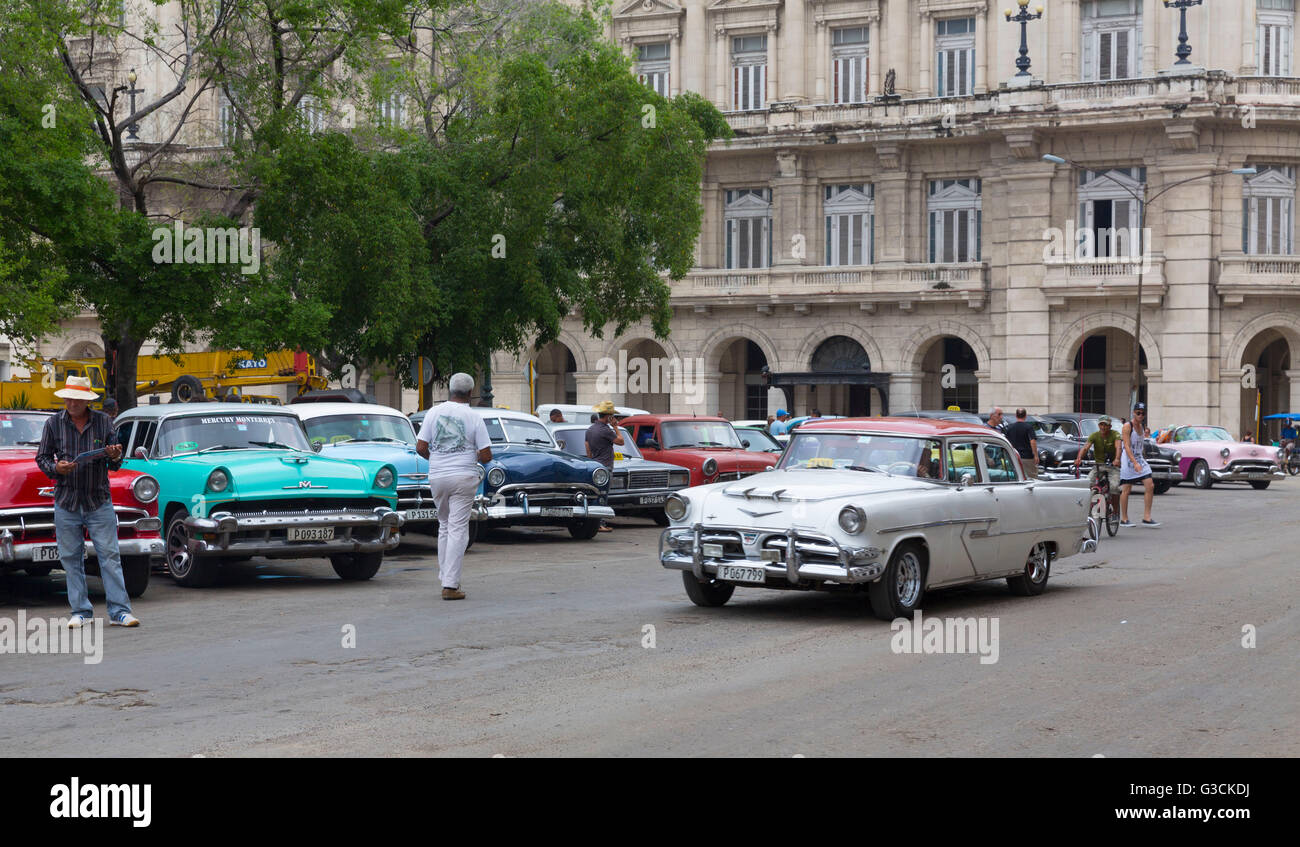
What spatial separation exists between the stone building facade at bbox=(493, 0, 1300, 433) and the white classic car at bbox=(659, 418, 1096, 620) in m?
30.8

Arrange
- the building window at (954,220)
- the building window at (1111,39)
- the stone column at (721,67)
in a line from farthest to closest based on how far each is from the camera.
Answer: the stone column at (721,67) < the building window at (954,220) < the building window at (1111,39)

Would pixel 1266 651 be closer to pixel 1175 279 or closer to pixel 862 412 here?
pixel 1175 279

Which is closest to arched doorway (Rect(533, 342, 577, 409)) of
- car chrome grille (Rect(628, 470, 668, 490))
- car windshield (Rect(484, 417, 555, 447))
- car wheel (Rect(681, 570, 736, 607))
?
car chrome grille (Rect(628, 470, 668, 490))

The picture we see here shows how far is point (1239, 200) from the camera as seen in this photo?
4316 cm

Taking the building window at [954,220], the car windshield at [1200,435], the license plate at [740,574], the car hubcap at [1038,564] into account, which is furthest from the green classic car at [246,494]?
the building window at [954,220]

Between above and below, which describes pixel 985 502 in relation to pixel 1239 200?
below

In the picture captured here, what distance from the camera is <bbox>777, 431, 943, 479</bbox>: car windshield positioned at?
12.7 m

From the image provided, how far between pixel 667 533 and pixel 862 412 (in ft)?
122

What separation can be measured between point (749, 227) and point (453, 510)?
3688cm

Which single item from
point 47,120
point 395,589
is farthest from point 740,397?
point 395,589

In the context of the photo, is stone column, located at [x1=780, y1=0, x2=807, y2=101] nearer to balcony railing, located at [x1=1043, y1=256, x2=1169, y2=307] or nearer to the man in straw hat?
balcony railing, located at [x1=1043, y1=256, x2=1169, y2=307]

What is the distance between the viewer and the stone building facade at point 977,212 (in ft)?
141

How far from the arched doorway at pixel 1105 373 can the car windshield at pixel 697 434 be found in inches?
944

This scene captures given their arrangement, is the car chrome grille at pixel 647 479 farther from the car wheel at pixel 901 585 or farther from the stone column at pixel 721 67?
the stone column at pixel 721 67
